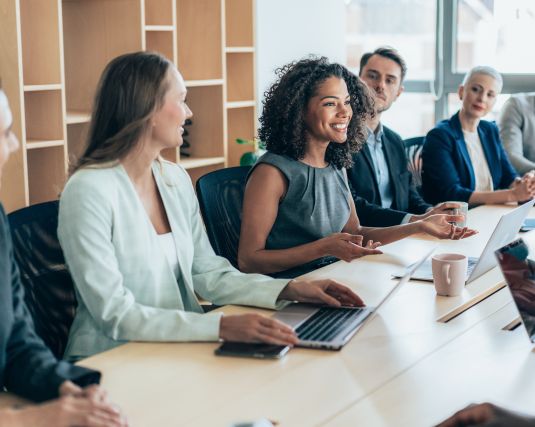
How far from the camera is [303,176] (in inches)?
104

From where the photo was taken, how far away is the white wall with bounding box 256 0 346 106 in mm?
4676

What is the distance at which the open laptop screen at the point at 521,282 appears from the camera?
5.58 ft

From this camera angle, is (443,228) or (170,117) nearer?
(170,117)

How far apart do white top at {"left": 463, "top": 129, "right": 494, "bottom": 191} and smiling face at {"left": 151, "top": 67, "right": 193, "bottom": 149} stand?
2.09 metres

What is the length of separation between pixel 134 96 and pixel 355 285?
0.73 metres

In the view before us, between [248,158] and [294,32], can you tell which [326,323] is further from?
[294,32]

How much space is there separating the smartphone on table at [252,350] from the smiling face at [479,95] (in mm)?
2423

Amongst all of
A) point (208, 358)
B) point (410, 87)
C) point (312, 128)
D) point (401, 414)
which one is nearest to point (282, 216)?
point (312, 128)

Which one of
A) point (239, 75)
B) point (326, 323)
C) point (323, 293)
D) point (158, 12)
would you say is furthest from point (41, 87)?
point (326, 323)

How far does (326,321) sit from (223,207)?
2.90 ft

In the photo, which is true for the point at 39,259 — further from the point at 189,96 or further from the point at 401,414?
the point at 189,96

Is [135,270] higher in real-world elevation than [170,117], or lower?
lower

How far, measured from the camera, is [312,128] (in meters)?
2.67

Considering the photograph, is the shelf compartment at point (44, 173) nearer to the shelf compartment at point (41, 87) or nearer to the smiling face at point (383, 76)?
the shelf compartment at point (41, 87)
